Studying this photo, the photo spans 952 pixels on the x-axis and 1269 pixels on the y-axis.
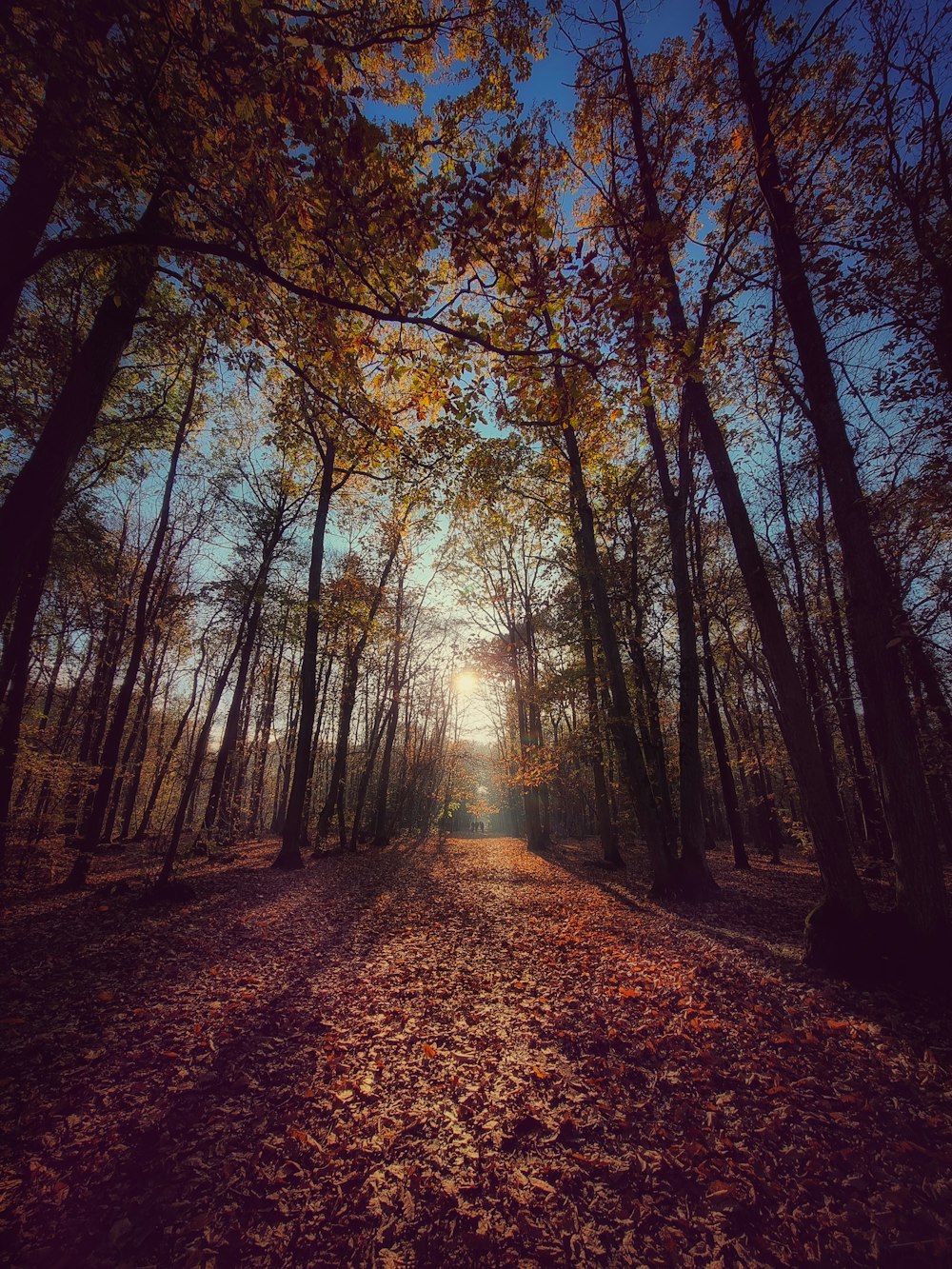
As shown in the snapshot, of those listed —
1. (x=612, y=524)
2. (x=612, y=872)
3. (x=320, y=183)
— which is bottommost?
(x=612, y=872)

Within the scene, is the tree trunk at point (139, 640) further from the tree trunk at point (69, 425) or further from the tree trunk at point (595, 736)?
the tree trunk at point (595, 736)

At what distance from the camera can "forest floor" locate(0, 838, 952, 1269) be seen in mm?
2326

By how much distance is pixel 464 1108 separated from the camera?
3.30m

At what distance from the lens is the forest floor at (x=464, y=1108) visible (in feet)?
7.63

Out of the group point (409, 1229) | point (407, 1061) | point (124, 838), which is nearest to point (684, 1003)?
point (407, 1061)

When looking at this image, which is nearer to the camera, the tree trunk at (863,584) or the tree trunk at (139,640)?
the tree trunk at (863,584)

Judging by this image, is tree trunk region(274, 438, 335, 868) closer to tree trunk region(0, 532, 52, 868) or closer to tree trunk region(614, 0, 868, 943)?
tree trunk region(0, 532, 52, 868)

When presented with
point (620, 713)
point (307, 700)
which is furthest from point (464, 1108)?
point (307, 700)

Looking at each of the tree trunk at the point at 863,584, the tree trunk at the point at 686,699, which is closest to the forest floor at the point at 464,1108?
the tree trunk at the point at 863,584

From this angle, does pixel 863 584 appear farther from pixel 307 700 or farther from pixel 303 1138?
pixel 307 700

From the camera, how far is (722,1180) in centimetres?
264

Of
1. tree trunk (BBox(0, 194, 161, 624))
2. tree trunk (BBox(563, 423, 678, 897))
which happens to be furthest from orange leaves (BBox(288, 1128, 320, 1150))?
tree trunk (BBox(563, 423, 678, 897))

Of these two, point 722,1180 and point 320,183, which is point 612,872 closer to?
point 722,1180

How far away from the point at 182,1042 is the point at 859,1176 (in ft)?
16.3
